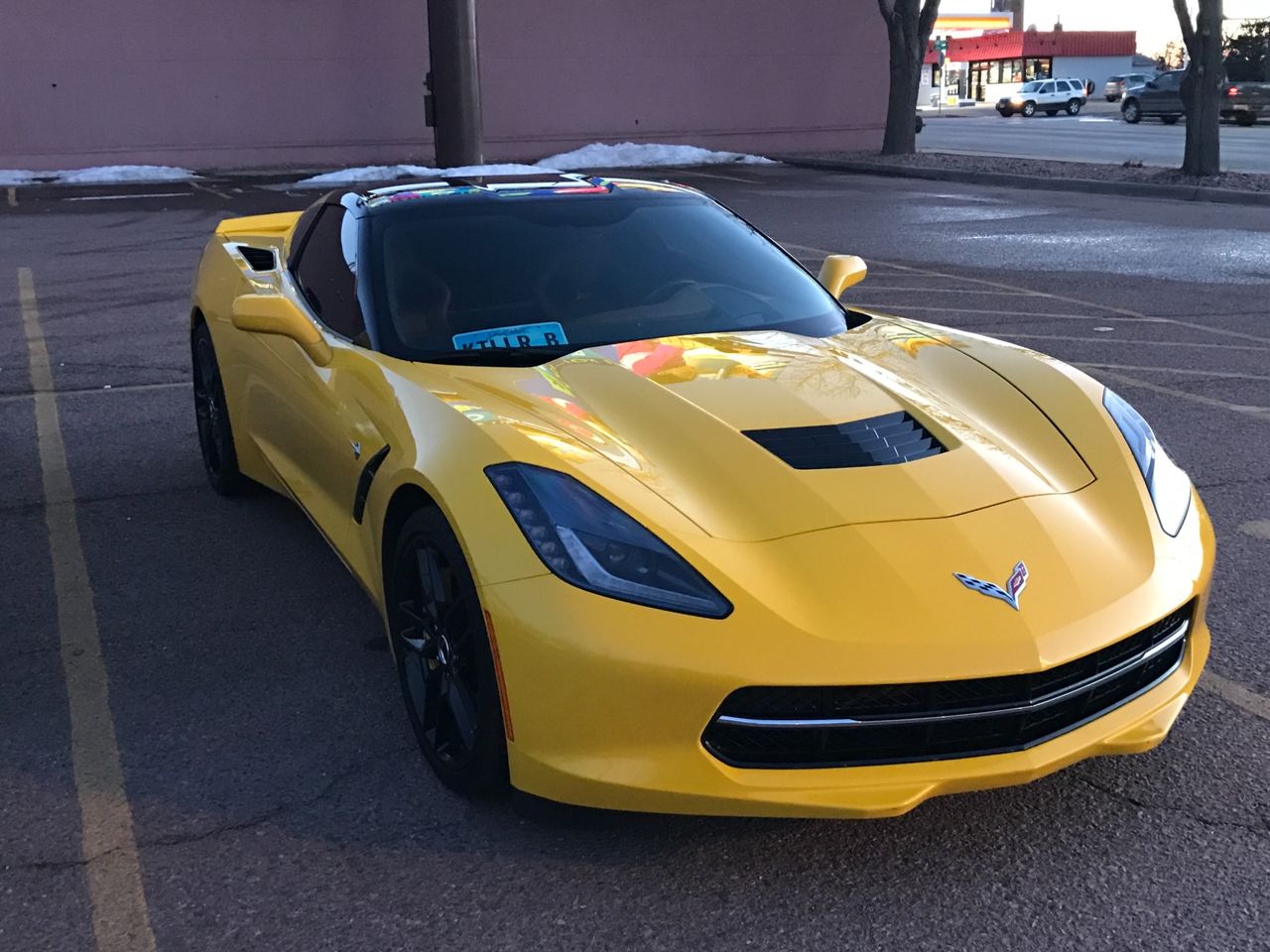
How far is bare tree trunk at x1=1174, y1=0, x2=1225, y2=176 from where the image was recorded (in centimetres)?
1792

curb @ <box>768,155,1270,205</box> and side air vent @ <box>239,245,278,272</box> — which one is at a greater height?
side air vent @ <box>239,245,278,272</box>

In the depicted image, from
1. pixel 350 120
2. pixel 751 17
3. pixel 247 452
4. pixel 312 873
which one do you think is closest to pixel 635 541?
pixel 312 873

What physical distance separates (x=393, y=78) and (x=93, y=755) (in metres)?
24.5

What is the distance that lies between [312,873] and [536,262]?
2.10 m

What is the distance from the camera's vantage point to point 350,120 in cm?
2623

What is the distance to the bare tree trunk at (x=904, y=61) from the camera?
26281 millimetres

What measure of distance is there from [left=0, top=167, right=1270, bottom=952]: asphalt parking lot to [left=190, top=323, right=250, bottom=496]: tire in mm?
113

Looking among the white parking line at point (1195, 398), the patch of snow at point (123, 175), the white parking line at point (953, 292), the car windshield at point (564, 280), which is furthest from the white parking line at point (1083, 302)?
the patch of snow at point (123, 175)

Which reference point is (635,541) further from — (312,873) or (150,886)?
(150,886)

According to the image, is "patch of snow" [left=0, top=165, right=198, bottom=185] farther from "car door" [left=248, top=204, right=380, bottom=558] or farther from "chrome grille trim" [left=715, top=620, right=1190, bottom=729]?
"chrome grille trim" [left=715, top=620, right=1190, bottom=729]

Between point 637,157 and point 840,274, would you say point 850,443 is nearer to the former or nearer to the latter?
point 840,274

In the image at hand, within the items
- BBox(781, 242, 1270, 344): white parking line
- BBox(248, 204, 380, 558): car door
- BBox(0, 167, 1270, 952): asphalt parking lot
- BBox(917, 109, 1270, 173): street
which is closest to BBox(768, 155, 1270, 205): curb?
BBox(917, 109, 1270, 173): street

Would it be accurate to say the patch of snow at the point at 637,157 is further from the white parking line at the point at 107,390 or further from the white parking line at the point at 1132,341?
the white parking line at the point at 107,390

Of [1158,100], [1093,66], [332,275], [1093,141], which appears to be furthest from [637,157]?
[1093,66]
